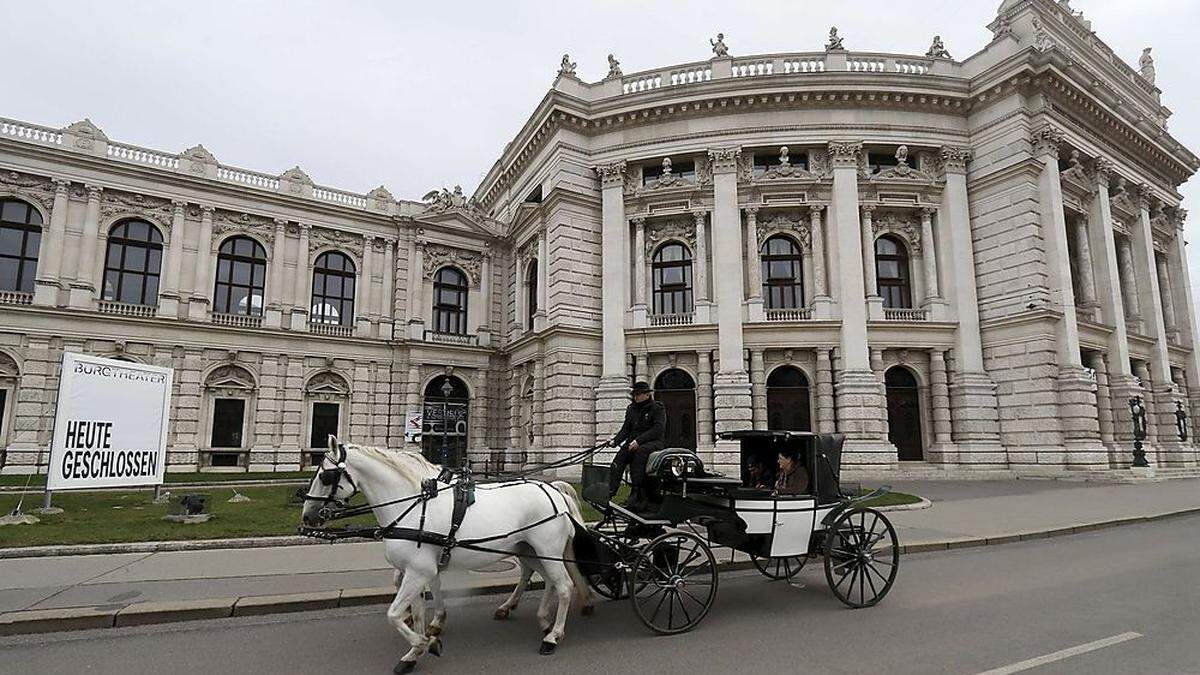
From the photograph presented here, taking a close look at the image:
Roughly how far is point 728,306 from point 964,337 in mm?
9998

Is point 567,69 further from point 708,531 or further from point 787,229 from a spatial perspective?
point 708,531

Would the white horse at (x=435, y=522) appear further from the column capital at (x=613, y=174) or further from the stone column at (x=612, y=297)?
the column capital at (x=613, y=174)

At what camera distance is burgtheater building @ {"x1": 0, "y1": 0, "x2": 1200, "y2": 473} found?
1006 inches

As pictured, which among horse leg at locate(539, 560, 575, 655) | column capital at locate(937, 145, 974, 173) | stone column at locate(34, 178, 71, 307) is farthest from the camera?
column capital at locate(937, 145, 974, 173)

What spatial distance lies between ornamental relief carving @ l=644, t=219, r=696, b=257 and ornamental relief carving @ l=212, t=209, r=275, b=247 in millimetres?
18075

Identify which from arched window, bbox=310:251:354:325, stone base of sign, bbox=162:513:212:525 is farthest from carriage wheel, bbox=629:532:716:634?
arched window, bbox=310:251:354:325

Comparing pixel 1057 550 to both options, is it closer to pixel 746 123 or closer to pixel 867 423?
pixel 867 423

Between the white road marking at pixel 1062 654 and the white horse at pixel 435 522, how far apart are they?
360cm

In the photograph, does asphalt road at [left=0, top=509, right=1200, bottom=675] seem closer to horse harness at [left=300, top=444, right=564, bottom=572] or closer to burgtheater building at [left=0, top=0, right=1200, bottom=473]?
horse harness at [left=300, top=444, right=564, bottom=572]

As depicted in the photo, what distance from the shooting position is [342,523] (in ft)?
40.0

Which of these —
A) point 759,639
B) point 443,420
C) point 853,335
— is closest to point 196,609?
point 759,639

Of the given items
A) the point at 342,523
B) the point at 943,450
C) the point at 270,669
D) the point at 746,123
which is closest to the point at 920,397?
the point at 943,450

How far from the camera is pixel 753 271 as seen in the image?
27500 millimetres

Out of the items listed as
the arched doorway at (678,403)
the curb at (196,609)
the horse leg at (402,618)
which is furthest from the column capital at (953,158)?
the horse leg at (402,618)
